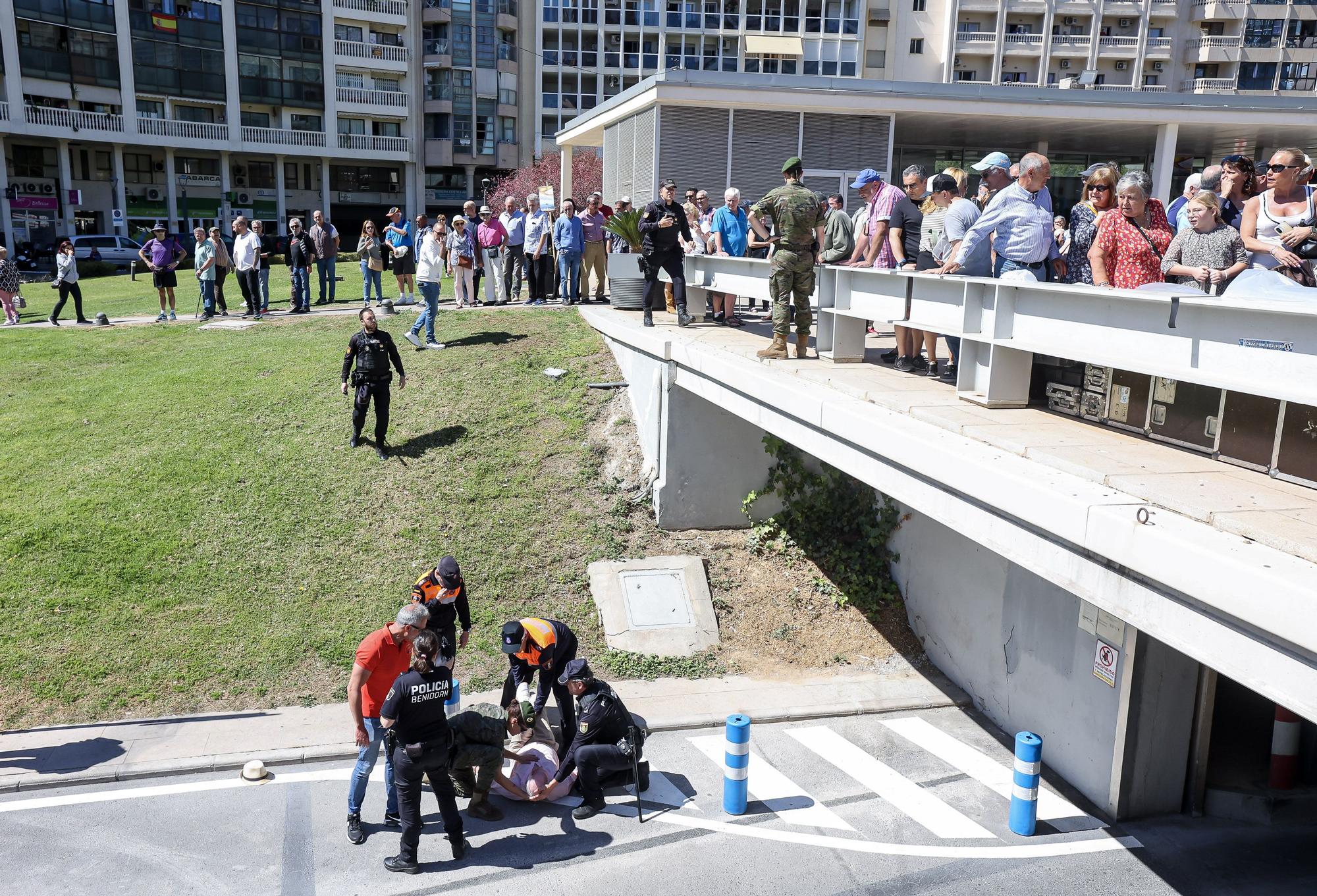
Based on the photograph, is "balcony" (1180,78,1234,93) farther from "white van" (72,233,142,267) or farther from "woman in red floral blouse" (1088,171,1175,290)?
"woman in red floral blouse" (1088,171,1175,290)

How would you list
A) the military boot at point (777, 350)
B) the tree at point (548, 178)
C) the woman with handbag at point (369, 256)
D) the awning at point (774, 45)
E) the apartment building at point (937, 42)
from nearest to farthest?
the military boot at point (777, 350), the woman with handbag at point (369, 256), the tree at point (548, 178), the awning at point (774, 45), the apartment building at point (937, 42)

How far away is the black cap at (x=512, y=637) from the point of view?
28.0 feet

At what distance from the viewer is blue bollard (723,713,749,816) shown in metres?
8.13

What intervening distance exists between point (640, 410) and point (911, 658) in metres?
5.28

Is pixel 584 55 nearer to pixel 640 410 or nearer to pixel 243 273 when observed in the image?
pixel 243 273

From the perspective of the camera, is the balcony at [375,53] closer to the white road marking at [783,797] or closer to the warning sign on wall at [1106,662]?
the white road marking at [783,797]

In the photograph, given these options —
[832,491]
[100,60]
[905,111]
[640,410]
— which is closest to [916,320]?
[832,491]

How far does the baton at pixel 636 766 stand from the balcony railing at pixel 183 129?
50.1m

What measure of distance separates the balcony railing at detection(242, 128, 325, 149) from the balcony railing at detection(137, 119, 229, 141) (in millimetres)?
1122

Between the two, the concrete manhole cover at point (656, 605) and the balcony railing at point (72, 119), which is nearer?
the concrete manhole cover at point (656, 605)

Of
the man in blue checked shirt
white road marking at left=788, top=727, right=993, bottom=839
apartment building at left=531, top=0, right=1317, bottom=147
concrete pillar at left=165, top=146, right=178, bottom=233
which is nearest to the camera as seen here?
white road marking at left=788, top=727, right=993, bottom=839

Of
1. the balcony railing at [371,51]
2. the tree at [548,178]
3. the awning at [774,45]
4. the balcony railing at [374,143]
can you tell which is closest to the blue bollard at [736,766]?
the tree at [548,178]

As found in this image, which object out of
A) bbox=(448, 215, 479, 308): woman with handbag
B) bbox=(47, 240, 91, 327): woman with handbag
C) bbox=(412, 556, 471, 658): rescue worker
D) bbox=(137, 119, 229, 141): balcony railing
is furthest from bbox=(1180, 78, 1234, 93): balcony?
bbox=(412, 556, 471, 658): rescue worker

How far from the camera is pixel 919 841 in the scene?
26.9ft
